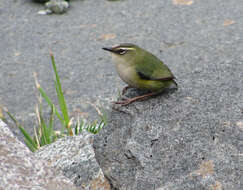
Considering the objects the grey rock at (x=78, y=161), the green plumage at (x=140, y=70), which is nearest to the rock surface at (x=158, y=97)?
the green plumage at (x=140, y=70)

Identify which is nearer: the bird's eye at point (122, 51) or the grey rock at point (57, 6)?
the bird's eye at point (122, 51)

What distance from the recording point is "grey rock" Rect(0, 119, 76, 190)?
7.45ft

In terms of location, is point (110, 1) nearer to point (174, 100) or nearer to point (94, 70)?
point (94, 70)

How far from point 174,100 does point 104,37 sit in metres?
3.83

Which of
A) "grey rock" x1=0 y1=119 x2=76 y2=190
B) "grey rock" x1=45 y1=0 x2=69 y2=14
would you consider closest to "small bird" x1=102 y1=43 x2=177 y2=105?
"grey rock" x1=0 y1=119 x2=76 y2=190

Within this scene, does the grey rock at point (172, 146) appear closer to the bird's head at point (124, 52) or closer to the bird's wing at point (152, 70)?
the bird's wing at point (152, 70)

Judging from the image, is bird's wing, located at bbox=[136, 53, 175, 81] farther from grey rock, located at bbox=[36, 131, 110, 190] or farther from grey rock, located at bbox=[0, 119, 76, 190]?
grey rock, located at bbox=[0, 119, 76, 190]

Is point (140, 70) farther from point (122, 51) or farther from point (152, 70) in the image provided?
point (122, 51)

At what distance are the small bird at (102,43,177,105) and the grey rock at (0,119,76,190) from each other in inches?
37.0

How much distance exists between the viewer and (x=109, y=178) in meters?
2.83

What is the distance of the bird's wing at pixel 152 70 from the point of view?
10.2 feet

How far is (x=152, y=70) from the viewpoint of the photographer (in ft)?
10.3

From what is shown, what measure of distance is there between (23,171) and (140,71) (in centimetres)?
123

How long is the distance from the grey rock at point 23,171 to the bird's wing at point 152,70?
1065 millimetres
